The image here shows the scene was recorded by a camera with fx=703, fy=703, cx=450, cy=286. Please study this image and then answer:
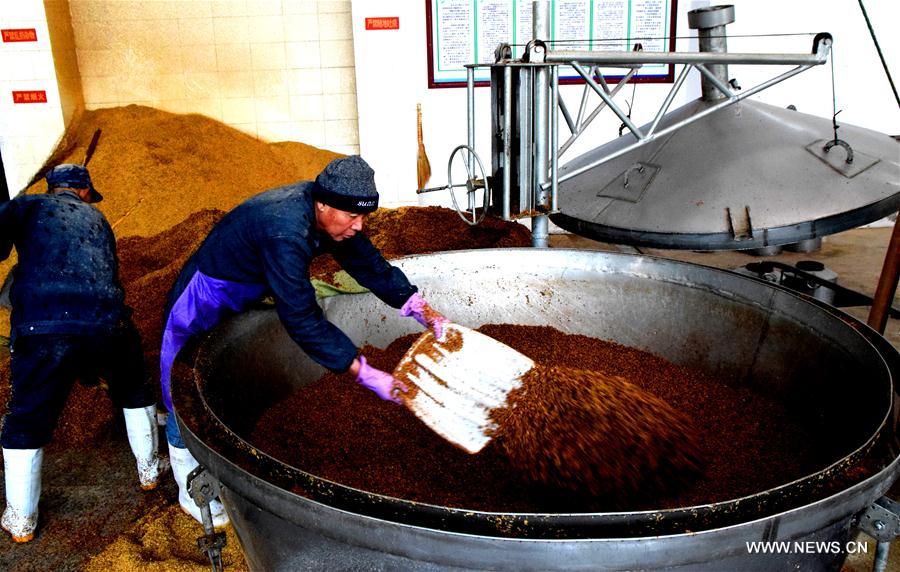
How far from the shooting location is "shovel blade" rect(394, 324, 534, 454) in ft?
6.19

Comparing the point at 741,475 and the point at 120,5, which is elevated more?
the point at 120,5

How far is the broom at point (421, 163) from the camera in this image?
602 cm

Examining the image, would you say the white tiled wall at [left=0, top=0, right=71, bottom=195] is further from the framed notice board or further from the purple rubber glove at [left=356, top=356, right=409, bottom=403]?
the purple rubber glove at [left=356, top=356, right=409, bottom=403]

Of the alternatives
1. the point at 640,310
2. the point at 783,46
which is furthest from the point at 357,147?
the point at 640,310

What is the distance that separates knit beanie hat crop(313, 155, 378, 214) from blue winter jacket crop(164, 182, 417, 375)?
5.4 inches

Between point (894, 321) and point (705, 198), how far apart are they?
7.07 ft

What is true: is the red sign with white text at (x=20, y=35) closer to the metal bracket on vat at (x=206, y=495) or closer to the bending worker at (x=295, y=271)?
the bending worker at (x=295, y=271)

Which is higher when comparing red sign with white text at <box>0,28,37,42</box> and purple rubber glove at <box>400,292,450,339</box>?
red sign with white text at <box>0,28,37,42</box>

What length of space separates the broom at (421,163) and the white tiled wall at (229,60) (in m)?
0.64

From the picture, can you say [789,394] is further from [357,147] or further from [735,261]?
[357,147]

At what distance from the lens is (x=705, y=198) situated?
9.49ft

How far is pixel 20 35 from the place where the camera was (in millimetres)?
5707

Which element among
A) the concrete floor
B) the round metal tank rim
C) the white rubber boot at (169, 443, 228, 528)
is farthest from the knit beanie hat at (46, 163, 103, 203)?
the round metal tank rim

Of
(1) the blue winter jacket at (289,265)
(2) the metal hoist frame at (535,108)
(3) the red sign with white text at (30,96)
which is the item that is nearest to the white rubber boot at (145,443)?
(1) the blue winter jacket at (289,265)
